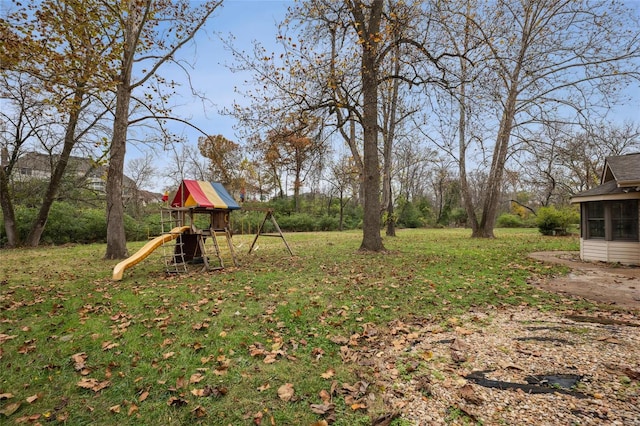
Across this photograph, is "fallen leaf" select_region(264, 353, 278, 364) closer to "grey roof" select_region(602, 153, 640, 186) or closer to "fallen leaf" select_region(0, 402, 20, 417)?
"fallen leaf" select_region(0, 402, 20, 417)

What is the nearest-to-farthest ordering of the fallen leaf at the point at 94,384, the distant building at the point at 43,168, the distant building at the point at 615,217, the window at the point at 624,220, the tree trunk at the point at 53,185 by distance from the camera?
the fallen leaf at the point at 94,384 < the distant building at the point at 615,217 < the window at the point at 624,220 < the tree trunk at the point at 53,185 < the distant building at the point at 43,168

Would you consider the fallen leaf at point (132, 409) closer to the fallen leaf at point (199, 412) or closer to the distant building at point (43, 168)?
the fallen leaf at point (199, 412)

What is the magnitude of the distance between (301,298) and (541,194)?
4080 centimetres

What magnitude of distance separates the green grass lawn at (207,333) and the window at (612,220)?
337cm

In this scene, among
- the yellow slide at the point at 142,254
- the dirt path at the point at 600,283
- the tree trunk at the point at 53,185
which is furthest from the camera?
the tree trunk at the point at 53,185

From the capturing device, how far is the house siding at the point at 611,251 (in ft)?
29.7

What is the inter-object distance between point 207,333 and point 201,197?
18.4 feet

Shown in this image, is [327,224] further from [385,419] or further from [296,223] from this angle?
[385,419]

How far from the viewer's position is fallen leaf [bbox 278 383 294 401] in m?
2.70

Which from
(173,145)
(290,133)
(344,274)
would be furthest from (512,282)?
(173,145)

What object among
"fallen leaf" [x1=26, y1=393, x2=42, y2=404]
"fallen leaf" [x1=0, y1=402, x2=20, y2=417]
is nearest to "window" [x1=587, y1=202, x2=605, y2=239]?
Result: "fallen leaf" [x1=26, y1=393, x2=42, y2=404]

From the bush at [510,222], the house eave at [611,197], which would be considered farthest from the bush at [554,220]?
the bush at [510,222]

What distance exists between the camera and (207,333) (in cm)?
398

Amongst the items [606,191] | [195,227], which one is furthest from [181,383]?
[606,191]
